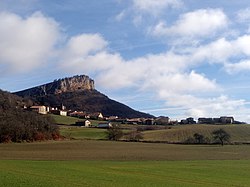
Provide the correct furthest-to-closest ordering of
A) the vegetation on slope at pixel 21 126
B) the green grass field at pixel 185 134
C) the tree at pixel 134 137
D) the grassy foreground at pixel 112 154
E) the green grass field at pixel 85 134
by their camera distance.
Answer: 1. the green grass field at pixel 85 134
2. the green grass field at pixel 185 134
3. the tree at pixel 134 137
4. the vegetation on slope at pixel 21 126
5. the grassy foreground at pixel 112 154

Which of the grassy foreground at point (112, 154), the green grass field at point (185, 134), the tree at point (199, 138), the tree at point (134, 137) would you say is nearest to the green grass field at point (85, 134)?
the tree at point (134, 137)

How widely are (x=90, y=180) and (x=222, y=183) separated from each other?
33.9 ft

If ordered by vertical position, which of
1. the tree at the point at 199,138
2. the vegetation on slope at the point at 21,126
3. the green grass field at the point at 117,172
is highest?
the vegetation on slope at the point at 21,126

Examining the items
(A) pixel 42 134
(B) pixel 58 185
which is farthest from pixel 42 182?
(A) pixel 42 134

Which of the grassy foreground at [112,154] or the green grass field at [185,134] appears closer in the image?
the grassy foreground at [112,154]

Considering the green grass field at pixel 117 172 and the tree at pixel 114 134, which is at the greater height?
the tree at pixel 114 134

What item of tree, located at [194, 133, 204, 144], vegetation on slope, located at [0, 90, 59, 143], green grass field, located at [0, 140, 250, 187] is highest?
vegetation on slope, located at [0, 90, 59, 143]

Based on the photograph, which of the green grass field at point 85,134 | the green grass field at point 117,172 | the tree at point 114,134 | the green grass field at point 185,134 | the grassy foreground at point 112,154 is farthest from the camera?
the green grass field at point 85,134

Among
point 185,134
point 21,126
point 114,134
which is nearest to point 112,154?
point 21,126

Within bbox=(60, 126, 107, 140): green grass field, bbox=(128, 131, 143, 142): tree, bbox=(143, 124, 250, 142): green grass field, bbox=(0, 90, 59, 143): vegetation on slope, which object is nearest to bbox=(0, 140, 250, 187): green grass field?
bbox=(0, 90, 59, 143): vegetation on slope

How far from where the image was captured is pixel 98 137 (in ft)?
468

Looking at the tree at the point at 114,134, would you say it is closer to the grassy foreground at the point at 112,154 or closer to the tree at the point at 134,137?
the tree at the point at 134,137

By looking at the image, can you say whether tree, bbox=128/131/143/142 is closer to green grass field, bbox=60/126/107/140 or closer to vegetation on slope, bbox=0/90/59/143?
green grass field, bbox=60/126/107/140

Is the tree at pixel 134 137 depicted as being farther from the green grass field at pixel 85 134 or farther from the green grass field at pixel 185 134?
the green grass field at pixel 85 134
